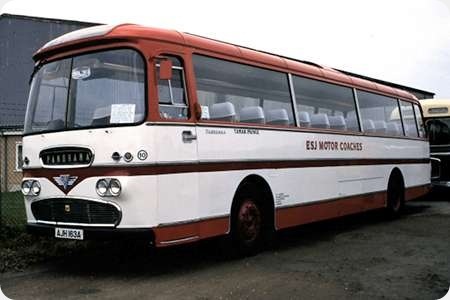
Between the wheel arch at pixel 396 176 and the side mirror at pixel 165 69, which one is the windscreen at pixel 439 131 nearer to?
the wheel arch at pixel 396 176

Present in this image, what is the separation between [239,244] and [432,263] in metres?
2.57

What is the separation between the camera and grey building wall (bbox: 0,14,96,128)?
27.3 m

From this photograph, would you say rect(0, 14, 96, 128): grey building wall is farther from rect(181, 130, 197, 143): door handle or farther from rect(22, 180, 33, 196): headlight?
rect(181, 130, 197, 143): door handle

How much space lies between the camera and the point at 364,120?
12297 millimetres

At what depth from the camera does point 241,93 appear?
8703 millimetres

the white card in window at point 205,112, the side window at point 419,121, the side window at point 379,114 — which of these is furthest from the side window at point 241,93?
the side window at point 419,121

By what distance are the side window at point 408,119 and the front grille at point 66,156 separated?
9308 millimetres

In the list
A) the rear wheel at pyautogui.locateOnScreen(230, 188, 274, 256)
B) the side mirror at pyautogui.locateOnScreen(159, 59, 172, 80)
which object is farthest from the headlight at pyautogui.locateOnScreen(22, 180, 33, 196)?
the rear wheel at pyautogui.locateOnScreen(230, 188, 274, 256)

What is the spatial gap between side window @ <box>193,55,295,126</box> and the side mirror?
0.76 metres

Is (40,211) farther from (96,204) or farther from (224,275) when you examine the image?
(224,275)

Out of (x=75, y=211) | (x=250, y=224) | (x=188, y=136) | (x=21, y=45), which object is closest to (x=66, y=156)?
(x=75, y=211)

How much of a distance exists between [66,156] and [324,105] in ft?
17.0

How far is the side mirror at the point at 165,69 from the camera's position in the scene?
697 cm

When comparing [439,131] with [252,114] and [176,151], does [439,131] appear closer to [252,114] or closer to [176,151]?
[252,114]
